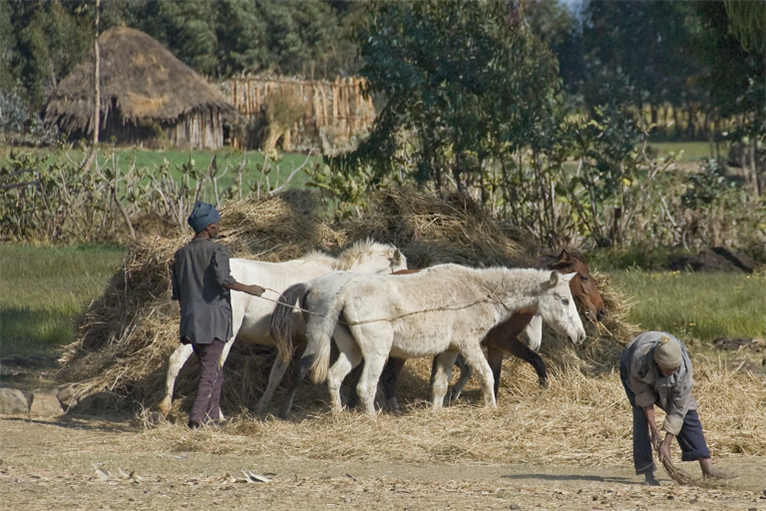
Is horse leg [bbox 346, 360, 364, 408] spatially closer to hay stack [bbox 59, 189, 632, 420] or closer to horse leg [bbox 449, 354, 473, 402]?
hay stack [bbox 59, 189, 632, 420]

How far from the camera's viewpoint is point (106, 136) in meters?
40.8

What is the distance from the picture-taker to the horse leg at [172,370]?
8.97 metres

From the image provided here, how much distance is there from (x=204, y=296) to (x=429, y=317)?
1903mm

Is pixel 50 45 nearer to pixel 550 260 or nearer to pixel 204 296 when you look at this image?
pixel 550 260

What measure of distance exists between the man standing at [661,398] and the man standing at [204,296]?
3323 mm

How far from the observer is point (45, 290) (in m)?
15.9

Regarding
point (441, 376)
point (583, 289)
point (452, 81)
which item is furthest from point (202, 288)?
point (452, 81)

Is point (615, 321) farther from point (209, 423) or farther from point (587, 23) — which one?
point (587, 23)

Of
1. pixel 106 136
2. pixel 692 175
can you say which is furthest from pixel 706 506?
pixel 106 136

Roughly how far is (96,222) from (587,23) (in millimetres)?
35169

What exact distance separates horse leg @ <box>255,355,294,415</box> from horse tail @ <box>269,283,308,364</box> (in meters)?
0.18

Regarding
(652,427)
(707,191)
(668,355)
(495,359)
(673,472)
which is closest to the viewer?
(668,355)

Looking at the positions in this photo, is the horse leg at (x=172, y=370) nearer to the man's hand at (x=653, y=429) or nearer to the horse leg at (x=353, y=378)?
the horse leg at (x=353, y=378)

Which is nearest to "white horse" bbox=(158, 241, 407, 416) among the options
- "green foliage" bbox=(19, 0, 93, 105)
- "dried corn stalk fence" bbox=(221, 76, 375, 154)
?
"dried corn stalk fence" bbox=(221, 76, 375, 154)
